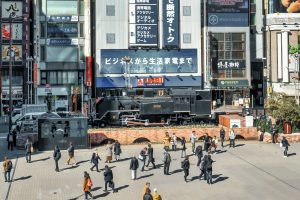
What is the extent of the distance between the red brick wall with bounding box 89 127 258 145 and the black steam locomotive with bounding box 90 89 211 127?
7050 millimetres

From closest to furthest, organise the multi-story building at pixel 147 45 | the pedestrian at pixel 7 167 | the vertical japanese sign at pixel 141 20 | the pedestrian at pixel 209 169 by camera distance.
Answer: the pedestrian at pixel 209 169
the pedestrian at pixel 7 167
the vertical japanese sign at pixel 141 20
the multi-story building at pixel 147 45

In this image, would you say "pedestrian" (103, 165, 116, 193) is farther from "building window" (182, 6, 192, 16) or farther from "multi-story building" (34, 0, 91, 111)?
"building window" (182, 6, 192, 16)

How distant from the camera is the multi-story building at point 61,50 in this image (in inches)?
2741

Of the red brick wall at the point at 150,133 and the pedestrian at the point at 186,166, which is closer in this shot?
the pedestrian at the point at 186,166

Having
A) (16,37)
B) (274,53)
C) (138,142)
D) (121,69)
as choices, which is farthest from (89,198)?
(16,37)

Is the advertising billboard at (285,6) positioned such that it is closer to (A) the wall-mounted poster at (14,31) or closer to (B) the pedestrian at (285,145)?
(B) the pedestrian at (285,145)

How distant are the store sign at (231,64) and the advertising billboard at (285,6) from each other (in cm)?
846

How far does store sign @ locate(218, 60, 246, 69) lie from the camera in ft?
228

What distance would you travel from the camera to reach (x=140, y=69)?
226ft

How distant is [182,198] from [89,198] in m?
4.83

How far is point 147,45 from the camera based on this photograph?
68188 mm

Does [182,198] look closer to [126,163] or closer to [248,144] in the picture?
[126,163]

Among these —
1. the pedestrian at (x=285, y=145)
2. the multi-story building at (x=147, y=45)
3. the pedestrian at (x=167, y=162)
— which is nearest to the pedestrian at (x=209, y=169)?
the pedestrian at (x=167, y=162)

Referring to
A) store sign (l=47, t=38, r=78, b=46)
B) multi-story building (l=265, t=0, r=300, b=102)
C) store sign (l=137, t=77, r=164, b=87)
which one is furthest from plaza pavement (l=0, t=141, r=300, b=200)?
A: store sign (l=47, t=38, r=78, b=46)
